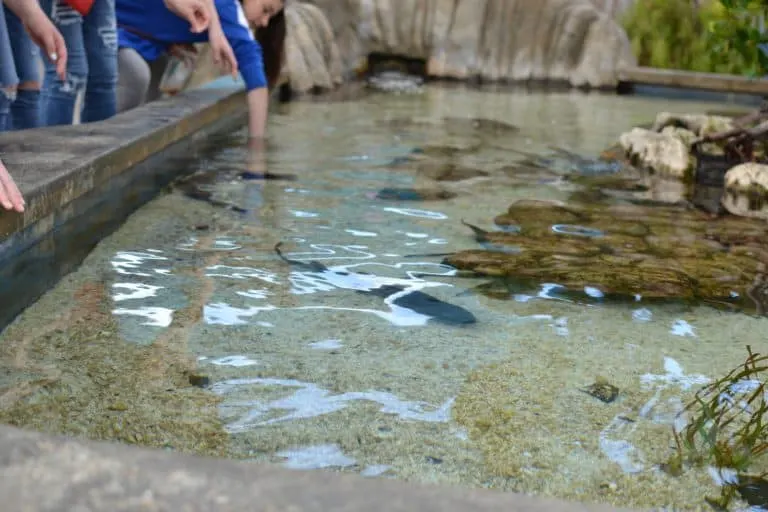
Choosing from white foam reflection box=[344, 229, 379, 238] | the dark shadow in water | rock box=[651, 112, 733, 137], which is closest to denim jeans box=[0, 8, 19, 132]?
the dark shadow in water

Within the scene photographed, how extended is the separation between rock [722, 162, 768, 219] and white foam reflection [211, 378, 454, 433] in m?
3.16

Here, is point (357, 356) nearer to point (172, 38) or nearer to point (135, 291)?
point (135, 291)

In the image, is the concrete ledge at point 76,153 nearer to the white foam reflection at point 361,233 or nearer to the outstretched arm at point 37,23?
the outstretched arm at point 37,23

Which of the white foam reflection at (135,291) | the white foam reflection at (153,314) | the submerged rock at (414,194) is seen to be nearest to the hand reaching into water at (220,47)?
the submerged rock at (414,194)

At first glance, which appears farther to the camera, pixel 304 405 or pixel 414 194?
pixel 414 194

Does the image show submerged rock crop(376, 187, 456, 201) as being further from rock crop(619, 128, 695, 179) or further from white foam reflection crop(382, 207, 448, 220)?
rock crop(619, 128, 695, 179)

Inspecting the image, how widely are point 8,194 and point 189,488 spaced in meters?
1.84

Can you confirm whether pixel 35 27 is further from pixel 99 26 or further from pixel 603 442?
pixel 603 442

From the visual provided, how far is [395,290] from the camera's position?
3303mm

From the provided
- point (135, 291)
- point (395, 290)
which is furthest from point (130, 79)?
point (395, 290)

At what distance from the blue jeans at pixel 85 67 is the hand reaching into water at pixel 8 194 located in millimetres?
1632

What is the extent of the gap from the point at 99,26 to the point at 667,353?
119 inches

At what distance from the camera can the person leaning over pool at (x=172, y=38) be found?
17.7 ft

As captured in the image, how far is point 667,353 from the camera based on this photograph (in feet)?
9.21
